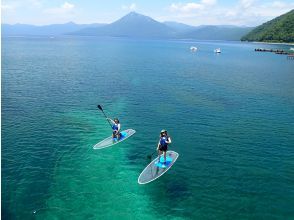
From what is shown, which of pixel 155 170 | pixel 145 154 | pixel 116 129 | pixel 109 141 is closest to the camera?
pixel 155 170

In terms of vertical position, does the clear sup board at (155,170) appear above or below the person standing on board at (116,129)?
below

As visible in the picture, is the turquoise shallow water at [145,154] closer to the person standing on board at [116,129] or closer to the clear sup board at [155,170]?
the clear sup board at [155,170]

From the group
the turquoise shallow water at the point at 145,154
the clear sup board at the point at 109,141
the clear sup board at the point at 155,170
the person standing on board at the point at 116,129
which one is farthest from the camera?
the clear sup board at the point at 109,141

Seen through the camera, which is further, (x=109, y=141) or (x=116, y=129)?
(x=109, y=141)

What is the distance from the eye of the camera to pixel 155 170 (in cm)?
3359

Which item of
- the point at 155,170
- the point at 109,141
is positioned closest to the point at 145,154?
the point at 109,141

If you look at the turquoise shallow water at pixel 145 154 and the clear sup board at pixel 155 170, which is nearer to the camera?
the turquoise shallow water at pixel 145 154

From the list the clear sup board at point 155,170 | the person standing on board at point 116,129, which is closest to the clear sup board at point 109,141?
the person standing on board at point 116,129

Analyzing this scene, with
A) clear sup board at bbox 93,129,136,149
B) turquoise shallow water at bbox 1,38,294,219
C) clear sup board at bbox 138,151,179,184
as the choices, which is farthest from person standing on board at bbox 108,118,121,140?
clear sup board at bbox 138,151,179,184

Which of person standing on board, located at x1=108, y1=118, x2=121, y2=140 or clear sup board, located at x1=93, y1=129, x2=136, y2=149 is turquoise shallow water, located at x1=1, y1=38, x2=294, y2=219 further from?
person standing on board, located at x1=108, y1=118, x2=121, y2=140

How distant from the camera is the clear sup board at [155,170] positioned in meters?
32.2

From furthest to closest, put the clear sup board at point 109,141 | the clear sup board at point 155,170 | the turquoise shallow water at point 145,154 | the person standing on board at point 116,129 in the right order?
the clear sup board at point 109,141 → the person standing on board at point 116,129 → the clear sup board at point 155,170 → the turquoise shallow water at point 145,154

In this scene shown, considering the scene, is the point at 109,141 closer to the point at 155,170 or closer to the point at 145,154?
the point at 145,154

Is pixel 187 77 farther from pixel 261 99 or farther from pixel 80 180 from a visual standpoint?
pixel 80 180
